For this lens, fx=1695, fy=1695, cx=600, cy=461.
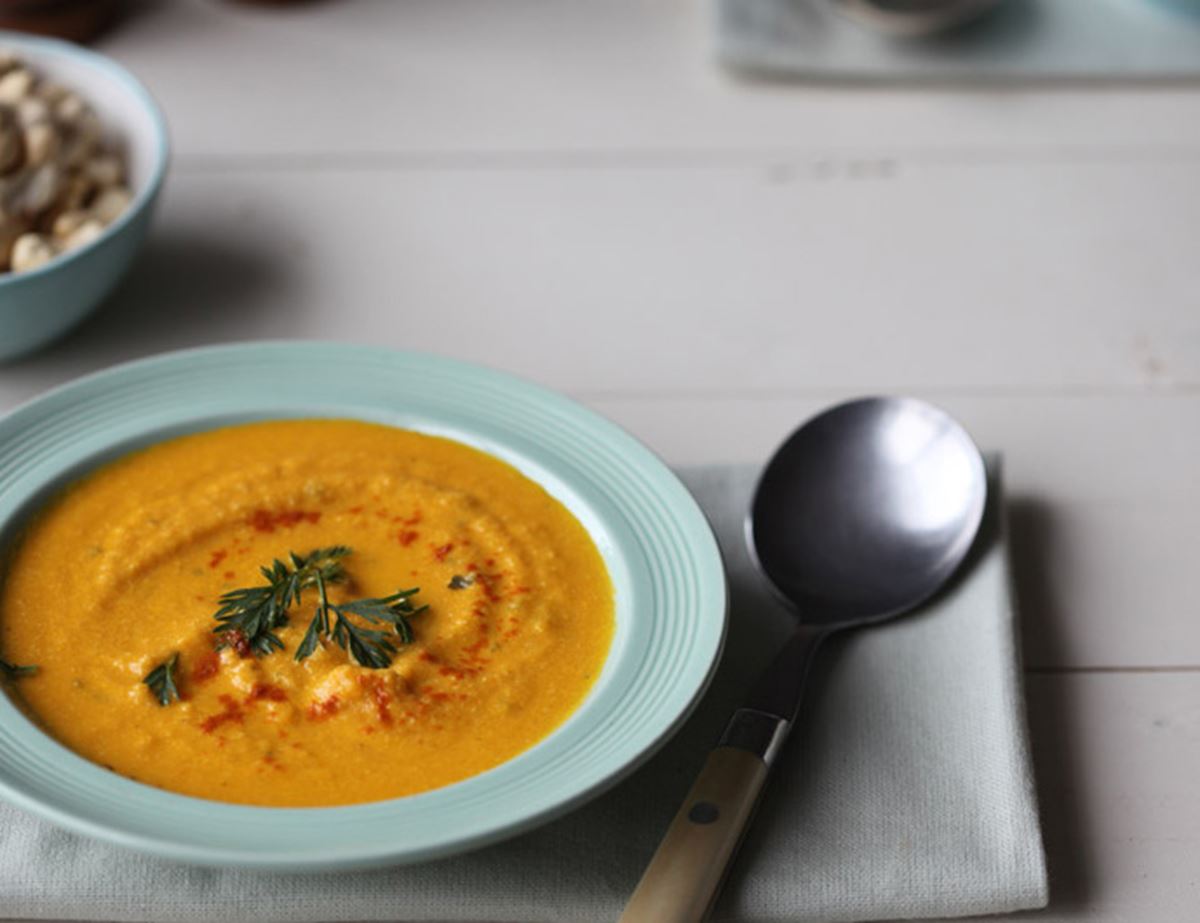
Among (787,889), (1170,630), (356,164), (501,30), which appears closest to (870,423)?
(1170,630)

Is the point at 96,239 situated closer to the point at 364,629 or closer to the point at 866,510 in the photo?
the point at 364,629

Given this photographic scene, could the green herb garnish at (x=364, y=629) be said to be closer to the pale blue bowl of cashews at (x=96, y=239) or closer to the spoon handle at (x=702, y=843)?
the spoon handle at (x=702, y=843)

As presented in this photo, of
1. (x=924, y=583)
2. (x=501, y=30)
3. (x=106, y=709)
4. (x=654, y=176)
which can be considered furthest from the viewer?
(x=501, y=30)

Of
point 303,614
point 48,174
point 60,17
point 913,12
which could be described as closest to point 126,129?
point 48,174

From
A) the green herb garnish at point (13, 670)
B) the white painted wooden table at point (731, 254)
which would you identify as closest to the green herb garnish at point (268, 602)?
the green herb garnish at point (13, 670)

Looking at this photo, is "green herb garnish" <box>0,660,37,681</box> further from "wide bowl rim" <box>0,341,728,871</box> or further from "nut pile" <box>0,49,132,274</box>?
"nut pile" <box>0,49,132,274</box>

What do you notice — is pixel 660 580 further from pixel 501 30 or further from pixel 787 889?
pixel 501 30
